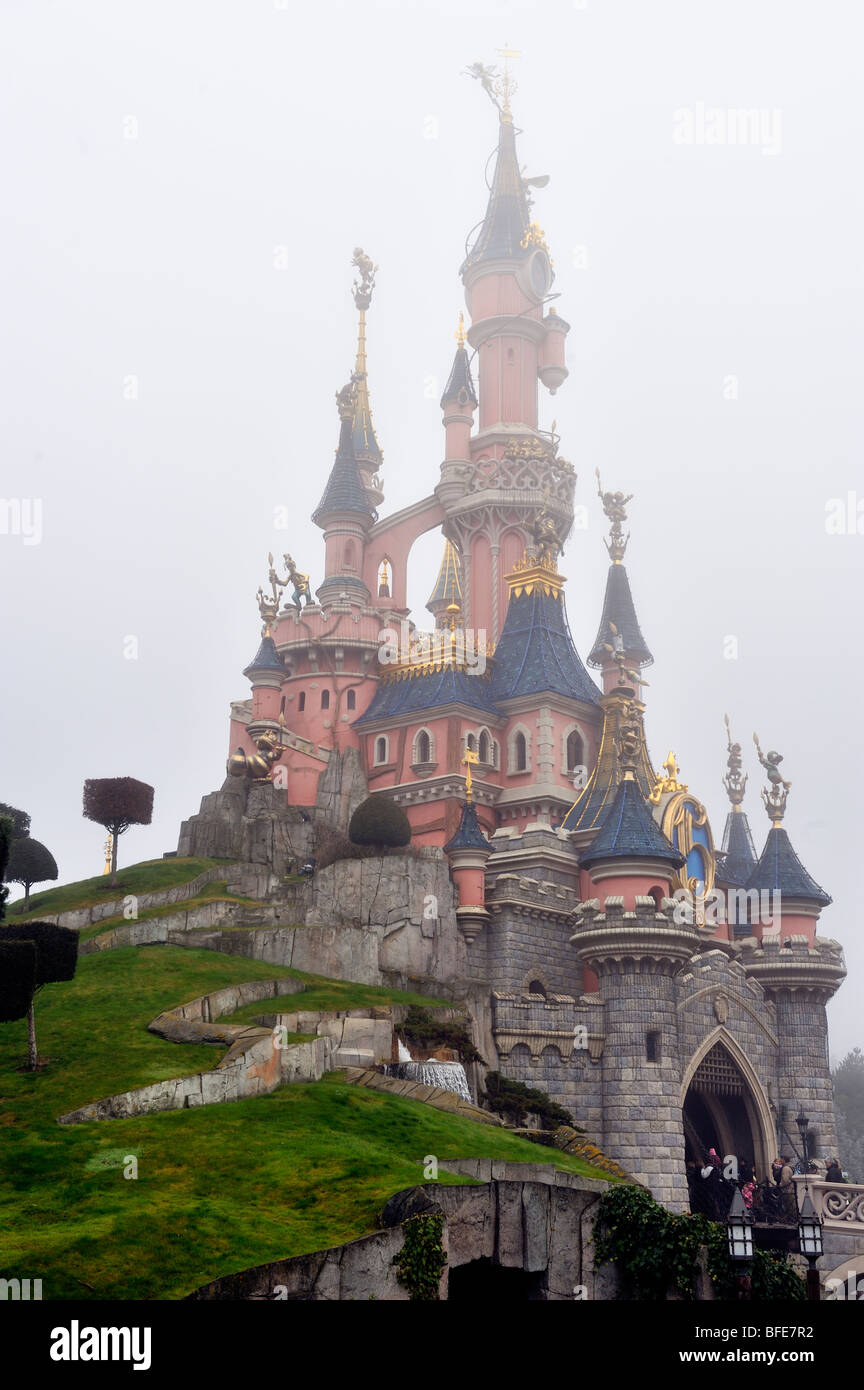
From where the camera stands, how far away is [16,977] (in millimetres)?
31562

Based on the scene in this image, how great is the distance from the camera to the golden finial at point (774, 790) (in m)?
57.9

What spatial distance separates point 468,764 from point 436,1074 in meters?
18.8

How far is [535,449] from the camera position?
6644 centimetres

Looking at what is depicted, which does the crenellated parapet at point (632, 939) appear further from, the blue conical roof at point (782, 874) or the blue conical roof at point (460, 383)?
the blue conical roof at point (460, 383)

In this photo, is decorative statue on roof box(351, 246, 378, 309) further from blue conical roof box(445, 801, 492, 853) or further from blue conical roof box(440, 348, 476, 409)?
blue conical roof box(445, 801, 492, 853)

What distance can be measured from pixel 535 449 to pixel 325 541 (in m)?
9.83

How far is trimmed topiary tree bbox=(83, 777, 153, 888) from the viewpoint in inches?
2050

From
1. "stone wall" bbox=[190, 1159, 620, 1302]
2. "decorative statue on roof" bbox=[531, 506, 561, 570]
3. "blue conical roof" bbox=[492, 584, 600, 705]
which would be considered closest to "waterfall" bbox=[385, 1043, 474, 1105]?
"stone wall" bbox=[190, 1159, 620, 1302]

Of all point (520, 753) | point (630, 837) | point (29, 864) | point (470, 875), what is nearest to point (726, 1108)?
point (630, 837)

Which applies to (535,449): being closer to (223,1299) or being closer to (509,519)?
(509,519)

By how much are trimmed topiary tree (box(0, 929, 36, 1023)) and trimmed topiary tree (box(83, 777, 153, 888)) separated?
19953mm

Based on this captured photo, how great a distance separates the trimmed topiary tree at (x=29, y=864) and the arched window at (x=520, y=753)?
17.2 m

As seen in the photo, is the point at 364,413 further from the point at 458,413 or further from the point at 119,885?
the point at 119,885

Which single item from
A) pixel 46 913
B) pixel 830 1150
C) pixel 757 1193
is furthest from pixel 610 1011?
pixel 46 913
